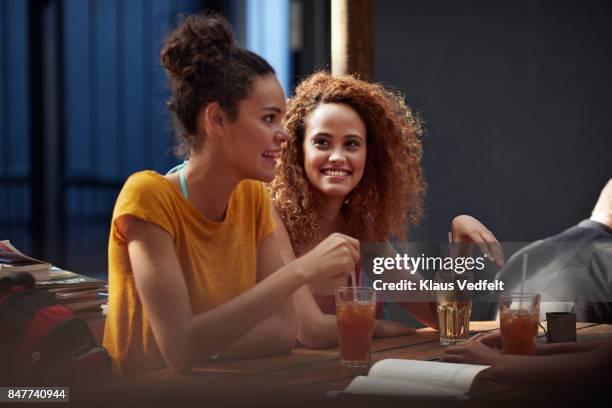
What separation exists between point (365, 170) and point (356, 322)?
34.3 inches

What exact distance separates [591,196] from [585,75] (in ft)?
1.84

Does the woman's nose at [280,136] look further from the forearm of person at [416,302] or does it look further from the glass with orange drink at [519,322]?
the forearm of person at [416,302]

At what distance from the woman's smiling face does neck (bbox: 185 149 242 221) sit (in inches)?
19.8

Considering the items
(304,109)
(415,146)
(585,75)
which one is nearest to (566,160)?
(585,75)

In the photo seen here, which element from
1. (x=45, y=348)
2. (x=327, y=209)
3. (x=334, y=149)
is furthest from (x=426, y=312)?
(x=45, y=348)

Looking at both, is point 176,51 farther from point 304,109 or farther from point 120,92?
point 120,92

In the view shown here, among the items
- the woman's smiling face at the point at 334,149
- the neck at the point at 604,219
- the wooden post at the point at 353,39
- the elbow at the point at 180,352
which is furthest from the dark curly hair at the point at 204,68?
the neck at the point at 604,219

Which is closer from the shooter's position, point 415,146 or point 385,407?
point 385,407

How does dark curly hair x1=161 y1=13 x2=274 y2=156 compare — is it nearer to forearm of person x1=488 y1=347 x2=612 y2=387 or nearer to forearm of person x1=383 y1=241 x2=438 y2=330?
forearm of person x1=488 y1=347 x2=612 y2=387

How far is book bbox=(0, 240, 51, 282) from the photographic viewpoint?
5.40ft

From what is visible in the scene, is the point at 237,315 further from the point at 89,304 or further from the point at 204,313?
the point at 89,304

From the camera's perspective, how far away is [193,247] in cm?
156

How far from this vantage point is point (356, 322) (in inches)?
57.2

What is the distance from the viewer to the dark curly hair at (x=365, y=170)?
6.98 ft
